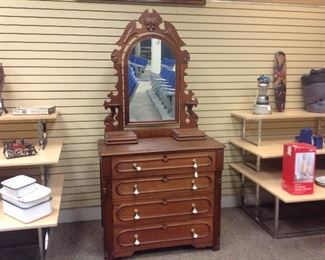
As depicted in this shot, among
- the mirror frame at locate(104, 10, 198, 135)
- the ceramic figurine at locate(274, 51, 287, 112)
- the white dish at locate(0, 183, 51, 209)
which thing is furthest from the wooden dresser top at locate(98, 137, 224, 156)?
the ceramic figurine at locate(274, 51, 287, 112)

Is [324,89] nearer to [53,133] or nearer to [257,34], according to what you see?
[257,34]

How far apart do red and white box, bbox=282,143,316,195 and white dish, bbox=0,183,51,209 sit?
183 centimetres

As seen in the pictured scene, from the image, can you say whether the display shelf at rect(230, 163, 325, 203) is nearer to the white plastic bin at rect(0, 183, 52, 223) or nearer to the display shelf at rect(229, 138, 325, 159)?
the display shelf at rect(229, 138, 325, 159)

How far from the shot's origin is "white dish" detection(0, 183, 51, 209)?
2236mm

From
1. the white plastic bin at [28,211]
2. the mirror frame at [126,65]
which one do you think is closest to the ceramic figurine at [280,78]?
the mirror frame at [126,65]

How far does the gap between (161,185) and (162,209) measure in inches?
7.5

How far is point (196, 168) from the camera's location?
2.59 metres

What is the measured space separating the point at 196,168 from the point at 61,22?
1653mm

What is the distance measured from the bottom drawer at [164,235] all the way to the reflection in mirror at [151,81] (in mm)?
880

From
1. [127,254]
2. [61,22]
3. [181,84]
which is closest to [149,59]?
[181,84]

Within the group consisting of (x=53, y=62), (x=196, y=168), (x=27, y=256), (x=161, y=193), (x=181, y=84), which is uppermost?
(x=53, y=62)

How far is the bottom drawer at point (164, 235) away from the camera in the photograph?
2578 millimetres

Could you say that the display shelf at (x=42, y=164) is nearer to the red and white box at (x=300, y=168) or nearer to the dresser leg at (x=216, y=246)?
the dresser leg at (x=216, y=246)

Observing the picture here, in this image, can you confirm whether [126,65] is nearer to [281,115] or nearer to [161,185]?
[161,185]
